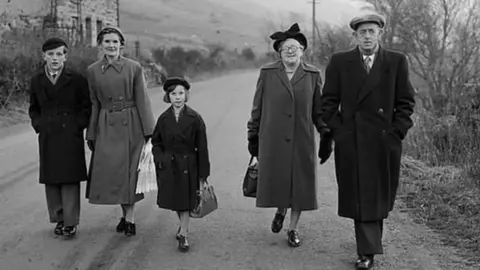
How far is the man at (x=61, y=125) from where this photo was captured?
6.26 m

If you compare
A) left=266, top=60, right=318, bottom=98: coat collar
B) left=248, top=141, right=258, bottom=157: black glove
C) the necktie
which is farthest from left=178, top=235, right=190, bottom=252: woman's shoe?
the necktie

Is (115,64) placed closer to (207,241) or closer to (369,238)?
(207,241)

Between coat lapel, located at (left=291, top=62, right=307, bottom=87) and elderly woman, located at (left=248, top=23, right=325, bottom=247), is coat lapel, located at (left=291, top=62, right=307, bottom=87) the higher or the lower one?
the higher one

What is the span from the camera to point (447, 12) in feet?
58.1

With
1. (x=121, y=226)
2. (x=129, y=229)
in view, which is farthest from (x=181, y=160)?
(x=121, y=226)

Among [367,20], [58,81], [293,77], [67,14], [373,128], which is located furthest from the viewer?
[67,14]

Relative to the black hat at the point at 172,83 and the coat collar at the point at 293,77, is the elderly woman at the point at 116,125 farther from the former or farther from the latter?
the coat collar at the point at 293,77

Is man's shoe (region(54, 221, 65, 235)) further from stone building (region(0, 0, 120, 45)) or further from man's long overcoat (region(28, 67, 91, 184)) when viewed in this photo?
stone building (region(0, 0, 120, 45))

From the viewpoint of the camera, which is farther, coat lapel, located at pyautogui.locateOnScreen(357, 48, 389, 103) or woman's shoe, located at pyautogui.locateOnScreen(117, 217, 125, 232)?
woman's shoe, located at pyautogui.locateOnScreen(117, 217, 125, 232)

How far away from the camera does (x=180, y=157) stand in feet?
19.8

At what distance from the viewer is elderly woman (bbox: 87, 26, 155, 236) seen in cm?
629

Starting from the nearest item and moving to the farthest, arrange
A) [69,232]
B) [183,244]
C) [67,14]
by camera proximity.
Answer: [183,244], [69,232], [67,14]

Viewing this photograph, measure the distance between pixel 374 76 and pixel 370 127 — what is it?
1.33ft

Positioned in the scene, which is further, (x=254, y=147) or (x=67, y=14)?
(x=67, y=14)
